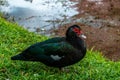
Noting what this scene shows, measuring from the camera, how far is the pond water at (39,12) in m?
12.4

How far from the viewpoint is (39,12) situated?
13375mm

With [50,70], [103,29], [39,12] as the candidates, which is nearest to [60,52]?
[50,70]

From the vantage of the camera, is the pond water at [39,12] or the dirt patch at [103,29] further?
the pond water at [39,12]

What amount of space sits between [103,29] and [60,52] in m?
5.54

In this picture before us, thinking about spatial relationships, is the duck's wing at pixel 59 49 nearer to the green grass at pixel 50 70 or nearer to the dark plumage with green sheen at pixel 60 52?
the dark plumage with green sheen at pixel 60 52

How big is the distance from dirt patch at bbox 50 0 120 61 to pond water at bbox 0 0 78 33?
1.32ft

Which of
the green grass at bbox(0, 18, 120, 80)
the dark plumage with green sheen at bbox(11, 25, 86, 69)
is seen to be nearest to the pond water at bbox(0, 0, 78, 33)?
the green grass at bbox(0, 18, 120, 80)

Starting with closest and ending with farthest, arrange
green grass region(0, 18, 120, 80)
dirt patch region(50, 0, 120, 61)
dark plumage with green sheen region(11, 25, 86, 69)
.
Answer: dark plumage with green sheen region(11, 25, 86, 69) → green grass region(0, 18, 120, 80) → dirt patch region(50, 0, 120, 61)

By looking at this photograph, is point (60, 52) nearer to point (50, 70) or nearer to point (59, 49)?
point (59, 49)

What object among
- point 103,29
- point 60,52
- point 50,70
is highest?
point 60,52

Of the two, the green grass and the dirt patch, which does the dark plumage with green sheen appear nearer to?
the green grass

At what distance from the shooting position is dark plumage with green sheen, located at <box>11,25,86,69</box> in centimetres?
644

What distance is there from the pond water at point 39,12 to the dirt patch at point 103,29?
40 centimetres

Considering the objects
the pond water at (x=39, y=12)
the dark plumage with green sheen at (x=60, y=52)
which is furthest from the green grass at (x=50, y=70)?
the pond water at (x=39, y=12)
